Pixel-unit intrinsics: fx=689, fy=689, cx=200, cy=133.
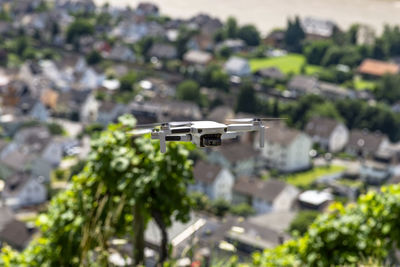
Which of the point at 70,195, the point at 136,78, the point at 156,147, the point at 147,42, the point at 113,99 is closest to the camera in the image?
the point at 156,147

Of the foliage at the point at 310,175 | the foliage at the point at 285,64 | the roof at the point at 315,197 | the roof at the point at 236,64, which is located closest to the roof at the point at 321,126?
the foliage at the point at 310,175

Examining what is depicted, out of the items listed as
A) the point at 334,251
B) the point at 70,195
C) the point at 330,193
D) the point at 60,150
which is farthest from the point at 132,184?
the point at 60,150

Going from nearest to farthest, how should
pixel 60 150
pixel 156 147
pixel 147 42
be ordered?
pixel 156 147, pixel 60 150, pixel 147 42

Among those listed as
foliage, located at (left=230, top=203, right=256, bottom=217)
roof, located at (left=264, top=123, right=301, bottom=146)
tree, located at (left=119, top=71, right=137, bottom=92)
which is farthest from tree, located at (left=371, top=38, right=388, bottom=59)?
foliage, located at (left=230, top=203, right=256, bottom=217)

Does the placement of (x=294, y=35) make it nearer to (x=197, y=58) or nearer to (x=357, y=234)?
(x=197, y=58)

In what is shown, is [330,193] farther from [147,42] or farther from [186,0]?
[186,0]

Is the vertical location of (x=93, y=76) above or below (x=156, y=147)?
below

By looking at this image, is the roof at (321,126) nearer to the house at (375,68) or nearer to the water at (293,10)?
the house at (375,68)
